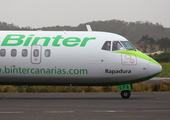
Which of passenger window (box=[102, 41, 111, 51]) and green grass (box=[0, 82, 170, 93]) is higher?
passenger window (box=[102, 41, 111, 51])

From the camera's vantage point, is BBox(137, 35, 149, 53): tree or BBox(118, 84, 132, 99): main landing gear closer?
BBox(118, 84, 132, 99): main landing gear

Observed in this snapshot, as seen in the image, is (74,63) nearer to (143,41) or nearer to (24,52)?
(24,52)

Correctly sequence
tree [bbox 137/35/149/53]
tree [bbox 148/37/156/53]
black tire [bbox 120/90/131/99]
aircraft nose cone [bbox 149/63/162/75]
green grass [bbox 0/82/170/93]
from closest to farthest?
1. aircraft nose cone [bbox 149/63/162/75]
2. black tire [bbox 120/90/131/99]
3. green grass [bbox 0/82/170/93]
4. tree [bbox 137/35/149/53]
5. tree [bbox 148/37/156/53]

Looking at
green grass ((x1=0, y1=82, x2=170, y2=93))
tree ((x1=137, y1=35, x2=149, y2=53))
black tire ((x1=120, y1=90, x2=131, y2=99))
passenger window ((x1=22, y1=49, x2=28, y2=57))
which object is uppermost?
tree ((x1=137, y1=35, x2=149, y2=53))

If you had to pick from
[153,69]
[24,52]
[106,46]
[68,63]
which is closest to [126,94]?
[153,69]

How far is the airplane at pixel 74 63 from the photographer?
21.8m

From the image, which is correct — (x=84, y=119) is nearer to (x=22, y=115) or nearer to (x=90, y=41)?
(x=22, y=115)

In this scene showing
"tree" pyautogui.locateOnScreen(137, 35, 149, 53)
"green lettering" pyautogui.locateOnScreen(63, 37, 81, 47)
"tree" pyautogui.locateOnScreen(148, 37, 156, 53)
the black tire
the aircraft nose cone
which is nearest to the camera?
the aircraft nose cone

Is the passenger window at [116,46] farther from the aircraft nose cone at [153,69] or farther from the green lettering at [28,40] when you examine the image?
the green lettering at [28,40]

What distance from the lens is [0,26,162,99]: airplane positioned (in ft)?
71.5

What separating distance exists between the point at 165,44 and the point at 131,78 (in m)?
130

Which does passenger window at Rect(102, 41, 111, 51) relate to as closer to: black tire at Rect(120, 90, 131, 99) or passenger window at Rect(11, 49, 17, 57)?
black tire at Rect(120, 90, 131, 99)

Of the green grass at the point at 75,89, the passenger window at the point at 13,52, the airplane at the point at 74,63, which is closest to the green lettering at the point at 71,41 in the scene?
the airplane at the point at 74,63

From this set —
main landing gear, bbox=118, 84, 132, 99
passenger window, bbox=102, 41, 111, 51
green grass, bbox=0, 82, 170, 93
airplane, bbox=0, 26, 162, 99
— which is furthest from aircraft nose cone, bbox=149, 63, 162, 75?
green grass, bbox=0, 82, 170, 93
